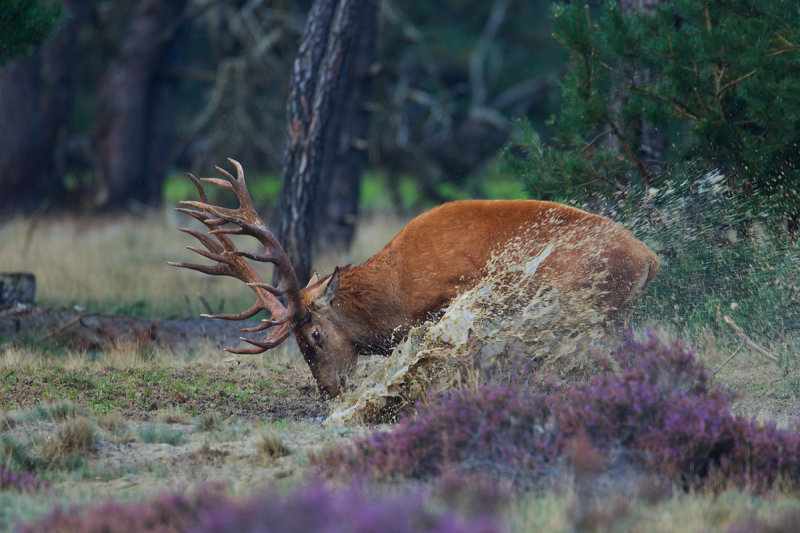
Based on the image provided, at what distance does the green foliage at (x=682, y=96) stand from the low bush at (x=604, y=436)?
273 centimetres

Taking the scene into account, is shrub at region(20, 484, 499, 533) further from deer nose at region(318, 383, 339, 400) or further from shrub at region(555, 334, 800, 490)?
deer nose at region(318, 383, 339, 400)

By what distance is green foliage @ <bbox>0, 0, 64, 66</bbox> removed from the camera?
25.6 ft

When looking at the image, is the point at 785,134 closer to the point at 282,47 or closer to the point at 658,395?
the point at 658,395

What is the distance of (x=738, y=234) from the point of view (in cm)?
707

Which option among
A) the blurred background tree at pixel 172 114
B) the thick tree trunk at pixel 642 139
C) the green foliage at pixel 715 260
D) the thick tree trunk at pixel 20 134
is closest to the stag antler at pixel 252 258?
the green foliage at pixel 715 260

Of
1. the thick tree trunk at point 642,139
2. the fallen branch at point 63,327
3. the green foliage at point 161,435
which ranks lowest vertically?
the fallen branch at point 63,327

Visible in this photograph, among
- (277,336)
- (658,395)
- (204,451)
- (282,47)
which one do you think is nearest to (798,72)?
(658,395)

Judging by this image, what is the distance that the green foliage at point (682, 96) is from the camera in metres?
6.57

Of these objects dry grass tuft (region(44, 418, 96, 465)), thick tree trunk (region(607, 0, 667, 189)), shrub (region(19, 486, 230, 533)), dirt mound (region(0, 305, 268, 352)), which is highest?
thick tree trunk (region(607, 0, 667, 189))

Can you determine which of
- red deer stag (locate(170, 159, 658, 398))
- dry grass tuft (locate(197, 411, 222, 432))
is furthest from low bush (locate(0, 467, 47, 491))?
red deer stag (locate(170, 159, 658, 398))

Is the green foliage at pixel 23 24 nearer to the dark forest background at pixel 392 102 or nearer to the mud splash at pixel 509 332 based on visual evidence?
the dark forest background at pixel 392 102

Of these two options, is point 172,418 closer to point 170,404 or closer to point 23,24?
point 170,404

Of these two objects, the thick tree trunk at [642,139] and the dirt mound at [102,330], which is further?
the dirt mound at [102,330]

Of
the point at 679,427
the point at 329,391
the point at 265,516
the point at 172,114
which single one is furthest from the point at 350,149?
the point at 265,516
